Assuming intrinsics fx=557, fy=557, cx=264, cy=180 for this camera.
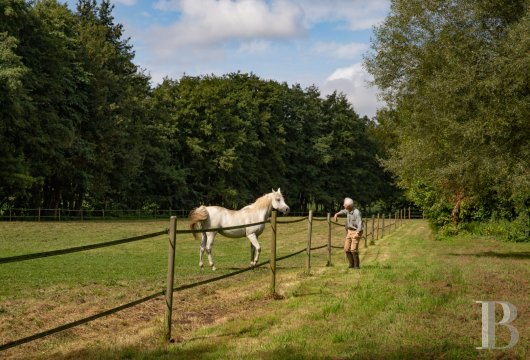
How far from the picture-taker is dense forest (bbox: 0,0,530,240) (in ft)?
63.6

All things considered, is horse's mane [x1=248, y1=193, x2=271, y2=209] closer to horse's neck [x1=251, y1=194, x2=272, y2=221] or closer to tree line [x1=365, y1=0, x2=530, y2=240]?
horse's neck [x1=251, y1=194, x2=272, y2=221]

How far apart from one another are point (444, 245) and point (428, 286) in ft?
47.9

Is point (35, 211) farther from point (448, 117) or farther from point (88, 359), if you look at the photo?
point (88, 359)

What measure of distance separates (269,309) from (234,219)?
22.5 feet

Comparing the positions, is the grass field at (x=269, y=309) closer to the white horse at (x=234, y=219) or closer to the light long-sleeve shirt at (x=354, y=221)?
the white horse at (x=234, y=219)

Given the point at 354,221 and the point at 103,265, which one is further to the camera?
the point at 103,265

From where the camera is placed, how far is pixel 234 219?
16.3 m

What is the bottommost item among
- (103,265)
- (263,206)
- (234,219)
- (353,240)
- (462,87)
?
(103,265)

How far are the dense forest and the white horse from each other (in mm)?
7066

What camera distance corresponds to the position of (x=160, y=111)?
58.5 meters

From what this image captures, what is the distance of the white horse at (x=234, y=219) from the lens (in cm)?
1565

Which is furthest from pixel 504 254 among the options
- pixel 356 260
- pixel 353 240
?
pixel 353 240

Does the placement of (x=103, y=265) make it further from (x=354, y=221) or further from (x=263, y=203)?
(x=354, y=221)

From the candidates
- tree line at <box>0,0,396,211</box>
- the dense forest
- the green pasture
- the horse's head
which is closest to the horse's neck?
the horse's head
